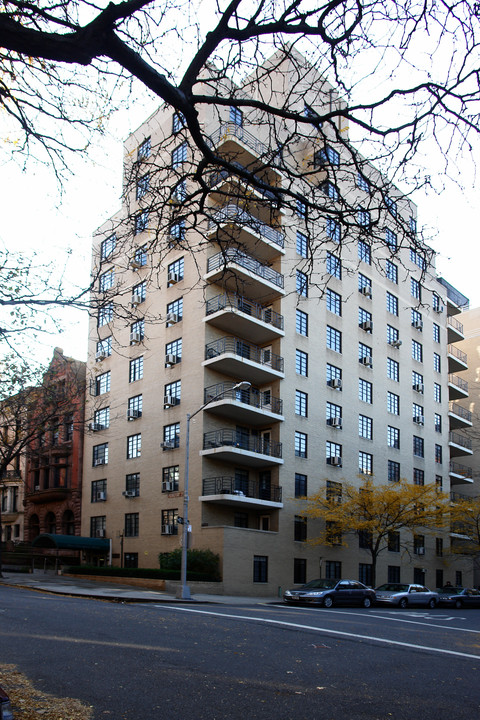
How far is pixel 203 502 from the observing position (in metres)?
33.3

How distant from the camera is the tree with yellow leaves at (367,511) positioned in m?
36.1

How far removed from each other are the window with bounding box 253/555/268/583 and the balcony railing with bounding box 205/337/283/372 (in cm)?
1020

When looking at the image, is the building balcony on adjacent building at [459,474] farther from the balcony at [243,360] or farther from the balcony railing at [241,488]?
the balcony at [243,360]

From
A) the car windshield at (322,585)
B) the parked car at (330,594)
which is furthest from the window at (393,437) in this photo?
the car windshield at (322,585)

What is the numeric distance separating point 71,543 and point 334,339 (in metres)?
20.3

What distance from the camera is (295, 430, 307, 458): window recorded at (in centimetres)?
3724

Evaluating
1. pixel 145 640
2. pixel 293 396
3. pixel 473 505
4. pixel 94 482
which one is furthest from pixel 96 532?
pixel 145 640

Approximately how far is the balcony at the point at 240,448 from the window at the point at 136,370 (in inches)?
303

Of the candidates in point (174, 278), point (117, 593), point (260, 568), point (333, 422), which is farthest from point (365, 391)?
point (117, 593)

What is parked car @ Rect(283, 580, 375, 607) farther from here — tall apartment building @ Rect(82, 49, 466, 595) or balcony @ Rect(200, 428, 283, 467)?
balcony @ Rect(200, 428, 283, 467)

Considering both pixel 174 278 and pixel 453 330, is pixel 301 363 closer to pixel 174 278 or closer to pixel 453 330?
pixel 174 278

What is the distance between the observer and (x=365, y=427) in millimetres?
42938

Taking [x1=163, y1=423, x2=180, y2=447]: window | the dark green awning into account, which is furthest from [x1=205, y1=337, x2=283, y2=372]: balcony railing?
the dark green awning

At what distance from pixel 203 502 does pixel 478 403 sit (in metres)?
38.5
